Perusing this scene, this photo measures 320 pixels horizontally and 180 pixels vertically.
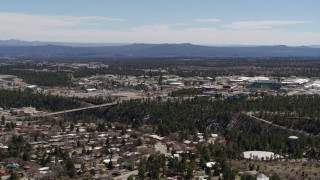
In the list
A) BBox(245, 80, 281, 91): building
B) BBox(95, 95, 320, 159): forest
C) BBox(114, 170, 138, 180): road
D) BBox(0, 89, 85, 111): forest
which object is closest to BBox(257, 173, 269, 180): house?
BBox(95, 95, 320, 159): forest

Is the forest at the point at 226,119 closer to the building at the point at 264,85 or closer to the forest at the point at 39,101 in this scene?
the forest at the point at 39,101

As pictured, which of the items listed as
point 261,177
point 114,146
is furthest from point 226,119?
point 261,177

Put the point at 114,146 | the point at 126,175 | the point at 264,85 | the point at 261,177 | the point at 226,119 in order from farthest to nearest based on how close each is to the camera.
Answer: the point at 264,85
the point at 226,119
the point at 114,146
the point at 126,175
the point at 261,177

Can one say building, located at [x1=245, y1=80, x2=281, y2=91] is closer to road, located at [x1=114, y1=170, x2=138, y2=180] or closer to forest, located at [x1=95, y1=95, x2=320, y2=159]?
forest, located at [x1=95, y1=95, x2=320, y2=159]

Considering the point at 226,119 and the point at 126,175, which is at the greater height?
the point at 126,175

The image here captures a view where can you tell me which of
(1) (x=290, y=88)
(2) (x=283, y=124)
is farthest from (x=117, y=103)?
(1) (x=290, y=88)

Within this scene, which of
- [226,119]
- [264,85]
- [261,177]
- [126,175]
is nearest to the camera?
[261,177]

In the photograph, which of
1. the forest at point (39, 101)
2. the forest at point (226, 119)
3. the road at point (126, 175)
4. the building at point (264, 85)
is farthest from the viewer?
the building at point (264, 85)

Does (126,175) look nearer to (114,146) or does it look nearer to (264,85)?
(114,146)

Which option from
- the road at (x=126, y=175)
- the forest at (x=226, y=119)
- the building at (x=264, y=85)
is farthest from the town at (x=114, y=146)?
the building at (x=264, y=85)

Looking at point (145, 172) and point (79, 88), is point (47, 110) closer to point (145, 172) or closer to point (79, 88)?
point (79, 88)

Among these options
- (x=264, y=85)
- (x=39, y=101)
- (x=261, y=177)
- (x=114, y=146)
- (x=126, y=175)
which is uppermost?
(x=261, y=177)

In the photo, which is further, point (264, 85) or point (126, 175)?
point (264, 85)
